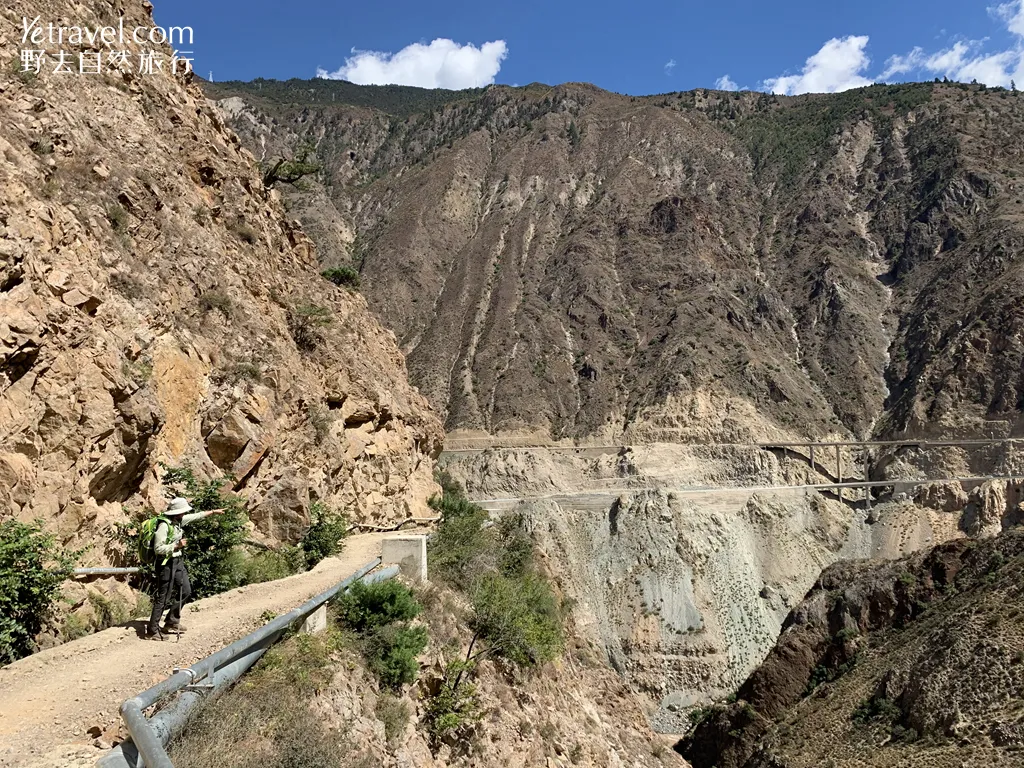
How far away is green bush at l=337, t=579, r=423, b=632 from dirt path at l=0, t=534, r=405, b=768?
2.54 ft

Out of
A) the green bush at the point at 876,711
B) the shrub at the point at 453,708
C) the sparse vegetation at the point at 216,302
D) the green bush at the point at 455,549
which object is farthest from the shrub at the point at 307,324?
the green bush at the point at 876,711

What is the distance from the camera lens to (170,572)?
8148 mm

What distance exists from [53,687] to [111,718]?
3.35 ft

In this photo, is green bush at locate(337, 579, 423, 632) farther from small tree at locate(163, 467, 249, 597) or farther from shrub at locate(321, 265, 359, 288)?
shrub at locate(321, 265, 359, 288)

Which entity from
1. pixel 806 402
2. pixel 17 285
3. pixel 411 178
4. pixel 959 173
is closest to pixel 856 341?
pixel 806 402

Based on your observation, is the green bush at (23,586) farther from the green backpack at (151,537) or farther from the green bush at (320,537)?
the green bush at (320,537)

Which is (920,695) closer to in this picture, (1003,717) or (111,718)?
(1003,717)

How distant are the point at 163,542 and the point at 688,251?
9096 cm

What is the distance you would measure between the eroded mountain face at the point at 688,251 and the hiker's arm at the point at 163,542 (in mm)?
64322

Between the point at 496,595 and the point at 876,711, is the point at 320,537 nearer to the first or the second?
the point at 496,595

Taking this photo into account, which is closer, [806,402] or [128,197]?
[128,197]

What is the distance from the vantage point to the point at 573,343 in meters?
86.2

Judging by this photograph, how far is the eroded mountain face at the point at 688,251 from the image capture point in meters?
74.8

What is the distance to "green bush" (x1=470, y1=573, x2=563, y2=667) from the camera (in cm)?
1466
